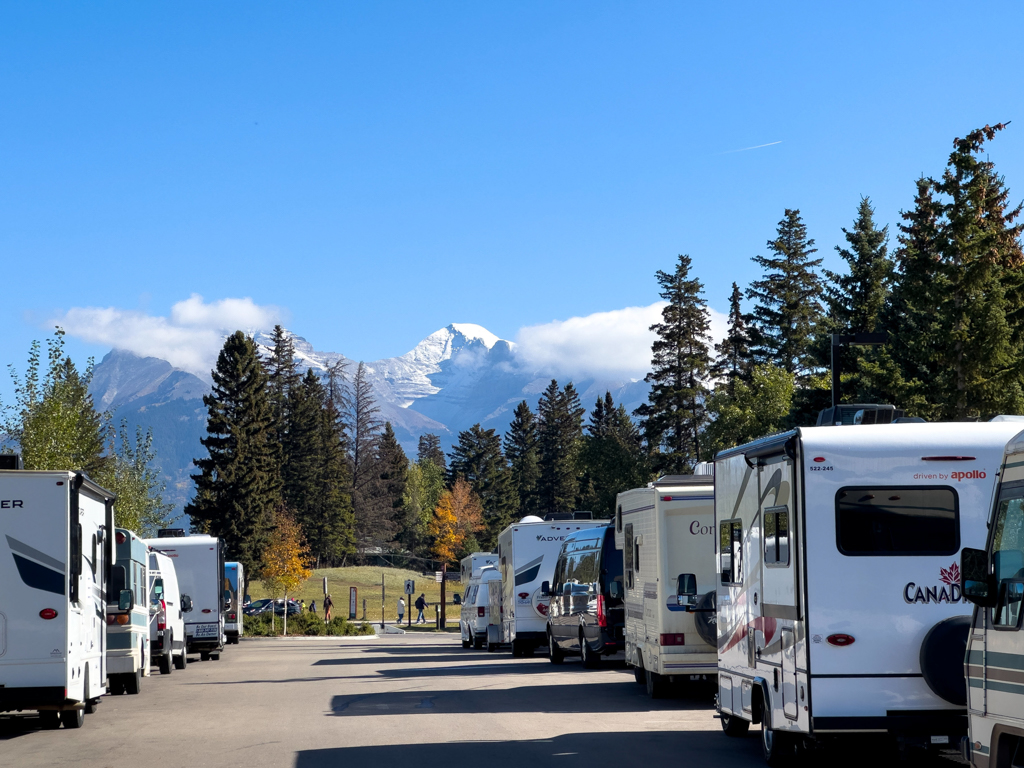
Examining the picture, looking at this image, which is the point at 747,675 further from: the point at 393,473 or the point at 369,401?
the point at 393,473

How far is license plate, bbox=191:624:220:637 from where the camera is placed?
1301 inches

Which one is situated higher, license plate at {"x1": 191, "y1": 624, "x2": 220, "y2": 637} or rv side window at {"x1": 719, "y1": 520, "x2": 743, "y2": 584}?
rv side window at {"x1": 719, "y1": 520, "x2": 743, "y2": 584}

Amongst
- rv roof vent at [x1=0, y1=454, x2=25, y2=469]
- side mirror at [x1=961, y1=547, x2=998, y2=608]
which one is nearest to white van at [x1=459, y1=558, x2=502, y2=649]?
rv roof vent at [x1=0, y1=454, x2=25, y2=469]

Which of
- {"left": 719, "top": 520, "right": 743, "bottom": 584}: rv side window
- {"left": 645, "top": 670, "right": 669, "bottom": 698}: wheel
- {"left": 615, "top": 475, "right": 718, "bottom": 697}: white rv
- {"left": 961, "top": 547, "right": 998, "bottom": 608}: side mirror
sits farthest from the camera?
{"left": 645, "top": 670, "right": 669, "bottom": 698}: wheel

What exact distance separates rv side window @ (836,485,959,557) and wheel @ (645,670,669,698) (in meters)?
7.89

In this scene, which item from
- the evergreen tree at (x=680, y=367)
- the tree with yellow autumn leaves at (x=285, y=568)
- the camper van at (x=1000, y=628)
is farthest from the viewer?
the evergreen tree at (x=680, y=367)

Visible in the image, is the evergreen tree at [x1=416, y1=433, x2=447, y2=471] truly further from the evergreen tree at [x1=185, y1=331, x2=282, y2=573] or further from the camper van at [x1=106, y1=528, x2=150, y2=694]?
the camper van at [x1=106, y1=528, x2=150, y2=694]

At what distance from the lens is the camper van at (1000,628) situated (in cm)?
681

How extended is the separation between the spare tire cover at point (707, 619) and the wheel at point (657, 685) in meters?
1.41

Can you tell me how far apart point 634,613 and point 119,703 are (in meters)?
8.11

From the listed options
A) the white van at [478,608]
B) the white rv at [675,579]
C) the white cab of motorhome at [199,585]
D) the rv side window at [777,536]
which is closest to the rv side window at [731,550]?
the rv side window at [777,536]

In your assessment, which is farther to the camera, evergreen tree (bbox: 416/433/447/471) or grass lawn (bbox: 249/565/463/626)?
evergreen tree (bbox: 416/433/447/471)

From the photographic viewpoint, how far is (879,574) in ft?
33.1

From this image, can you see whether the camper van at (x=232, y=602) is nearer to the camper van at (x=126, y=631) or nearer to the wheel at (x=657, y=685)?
the camper van at (x=126, y=631)
